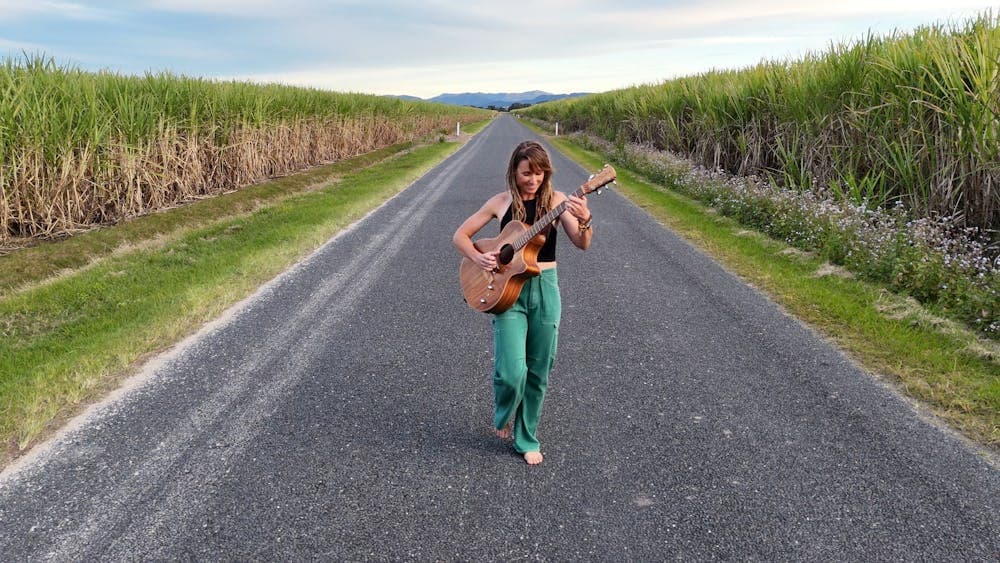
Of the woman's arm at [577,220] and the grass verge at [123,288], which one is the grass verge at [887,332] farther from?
the grass verge at [123,288]

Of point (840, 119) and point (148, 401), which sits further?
point (840, 119)

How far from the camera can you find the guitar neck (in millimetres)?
3127

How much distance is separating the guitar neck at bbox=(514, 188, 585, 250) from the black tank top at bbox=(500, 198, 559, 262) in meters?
0.08

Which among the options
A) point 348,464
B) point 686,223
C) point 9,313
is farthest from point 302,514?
point 686,223

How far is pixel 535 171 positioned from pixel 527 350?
0.96 m

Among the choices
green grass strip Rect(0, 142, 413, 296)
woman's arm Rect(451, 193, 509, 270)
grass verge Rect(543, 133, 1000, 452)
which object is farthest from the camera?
green grass strip Rect(0, 142, 413, 296)

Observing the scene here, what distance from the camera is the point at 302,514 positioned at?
9.73 feet

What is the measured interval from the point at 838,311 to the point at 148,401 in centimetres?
577

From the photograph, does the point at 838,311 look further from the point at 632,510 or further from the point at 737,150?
the point at 737,150

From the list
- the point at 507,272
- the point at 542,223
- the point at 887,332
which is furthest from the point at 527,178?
the point at 887,332

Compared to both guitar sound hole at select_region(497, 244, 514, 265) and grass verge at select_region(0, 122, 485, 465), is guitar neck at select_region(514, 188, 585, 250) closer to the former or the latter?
guitar sound hole at select_region(497, 244, 514, 265)

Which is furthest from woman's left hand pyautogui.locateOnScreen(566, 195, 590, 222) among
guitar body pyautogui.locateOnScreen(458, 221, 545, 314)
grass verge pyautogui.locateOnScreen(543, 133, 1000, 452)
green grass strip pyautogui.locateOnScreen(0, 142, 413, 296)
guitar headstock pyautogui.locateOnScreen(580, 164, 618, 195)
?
green grass strip pyautogui.locateOnScreen(0, 142, 413, 296)

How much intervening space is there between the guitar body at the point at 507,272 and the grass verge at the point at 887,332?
280cm

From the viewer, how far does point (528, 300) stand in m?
3.34
